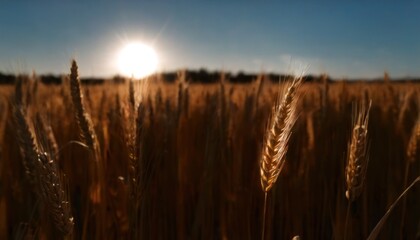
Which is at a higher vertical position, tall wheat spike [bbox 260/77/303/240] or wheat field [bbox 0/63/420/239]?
tall wheat spike [bbox 260/77/303/240]

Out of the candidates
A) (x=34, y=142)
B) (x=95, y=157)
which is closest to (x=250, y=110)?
(x=95, y=157)

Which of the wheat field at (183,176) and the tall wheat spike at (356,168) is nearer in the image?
the tall wheat spike at (356,168)

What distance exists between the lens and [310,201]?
1.66 m

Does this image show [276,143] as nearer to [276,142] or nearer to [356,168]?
[276,142]

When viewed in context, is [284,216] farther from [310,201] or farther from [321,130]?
[321,130]

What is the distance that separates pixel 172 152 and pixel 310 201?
707mm

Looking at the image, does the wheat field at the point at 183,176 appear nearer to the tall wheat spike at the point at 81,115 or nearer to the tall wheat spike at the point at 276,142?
the tall wheat spike at the point at 81,115

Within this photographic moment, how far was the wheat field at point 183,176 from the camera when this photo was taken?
1.12 meters

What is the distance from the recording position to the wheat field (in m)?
1.12

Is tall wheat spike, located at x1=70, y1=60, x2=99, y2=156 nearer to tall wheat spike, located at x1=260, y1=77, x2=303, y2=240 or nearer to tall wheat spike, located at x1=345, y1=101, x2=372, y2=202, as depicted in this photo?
tall wheat spike, located at x1=260, y1=77, x2=303, y2=240

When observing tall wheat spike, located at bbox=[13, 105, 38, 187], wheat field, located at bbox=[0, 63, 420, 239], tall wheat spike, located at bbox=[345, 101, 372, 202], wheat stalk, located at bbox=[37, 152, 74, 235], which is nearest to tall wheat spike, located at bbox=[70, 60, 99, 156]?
wheat field, located at bbox=[0, 63, 420, 239]

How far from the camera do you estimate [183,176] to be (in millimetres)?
1754

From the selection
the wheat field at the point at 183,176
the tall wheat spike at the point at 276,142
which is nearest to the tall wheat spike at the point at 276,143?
the tall wheat spike at the point at 276,142

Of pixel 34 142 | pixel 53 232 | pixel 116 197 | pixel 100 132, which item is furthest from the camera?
pixel 100 132
